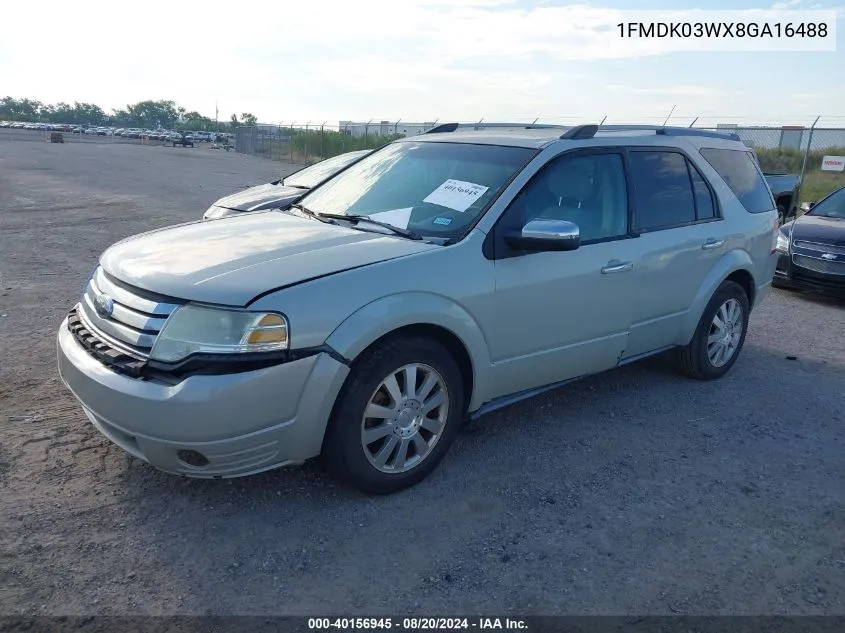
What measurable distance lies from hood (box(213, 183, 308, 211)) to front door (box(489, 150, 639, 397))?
4.48m

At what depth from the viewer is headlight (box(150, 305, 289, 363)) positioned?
300cm

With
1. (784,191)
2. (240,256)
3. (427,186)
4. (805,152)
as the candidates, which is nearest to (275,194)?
(427,186)

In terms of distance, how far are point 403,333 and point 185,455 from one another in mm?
1124

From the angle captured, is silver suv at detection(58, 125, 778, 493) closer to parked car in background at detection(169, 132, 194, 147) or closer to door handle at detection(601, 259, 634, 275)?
door handle at detection(601, 259, 634, 275)

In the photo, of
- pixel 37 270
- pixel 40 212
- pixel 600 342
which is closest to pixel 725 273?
pixel 600 342

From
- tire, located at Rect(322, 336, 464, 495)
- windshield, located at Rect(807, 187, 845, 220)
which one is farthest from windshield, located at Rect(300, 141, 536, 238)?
windshield, located at Rect(807, 187, 845, 220)

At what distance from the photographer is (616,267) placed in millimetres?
4316

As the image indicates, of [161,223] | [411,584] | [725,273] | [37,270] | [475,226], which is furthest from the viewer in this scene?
[161,223]

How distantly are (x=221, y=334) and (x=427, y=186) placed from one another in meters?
1.72

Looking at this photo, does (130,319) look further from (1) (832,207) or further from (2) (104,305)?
(1) (832,207)

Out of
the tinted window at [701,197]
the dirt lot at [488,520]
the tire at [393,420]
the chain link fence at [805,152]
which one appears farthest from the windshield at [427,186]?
the chain link fence at [805,152]

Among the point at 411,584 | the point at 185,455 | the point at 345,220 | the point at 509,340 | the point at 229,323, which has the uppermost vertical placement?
the point at 345,220

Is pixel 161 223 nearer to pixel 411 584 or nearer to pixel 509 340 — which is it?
pixel 509 340

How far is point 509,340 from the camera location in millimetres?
3861
